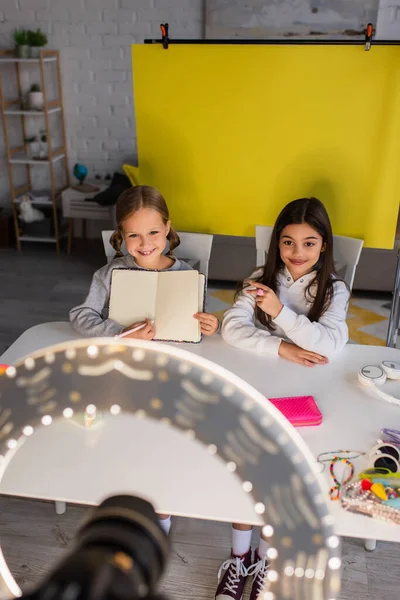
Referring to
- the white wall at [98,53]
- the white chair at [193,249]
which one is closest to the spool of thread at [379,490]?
the white chair at [193,249]

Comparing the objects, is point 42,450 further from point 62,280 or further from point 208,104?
point 62,280

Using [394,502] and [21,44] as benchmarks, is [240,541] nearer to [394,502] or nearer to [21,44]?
[394,502]

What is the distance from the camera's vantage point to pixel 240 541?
1417mm

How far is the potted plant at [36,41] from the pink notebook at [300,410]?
337cm

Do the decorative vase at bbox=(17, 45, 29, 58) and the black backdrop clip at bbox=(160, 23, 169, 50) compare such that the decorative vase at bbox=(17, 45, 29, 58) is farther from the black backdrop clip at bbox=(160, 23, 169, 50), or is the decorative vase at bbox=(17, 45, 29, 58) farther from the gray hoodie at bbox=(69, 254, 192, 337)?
the gray hoodie at bbox=(69, 254, 192, 337)

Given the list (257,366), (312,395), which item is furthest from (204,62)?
(312,395)

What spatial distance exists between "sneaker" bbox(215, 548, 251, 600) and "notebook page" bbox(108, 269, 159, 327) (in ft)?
2.23

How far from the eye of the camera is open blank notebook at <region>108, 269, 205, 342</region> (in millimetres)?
1437

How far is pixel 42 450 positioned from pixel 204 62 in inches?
52.8

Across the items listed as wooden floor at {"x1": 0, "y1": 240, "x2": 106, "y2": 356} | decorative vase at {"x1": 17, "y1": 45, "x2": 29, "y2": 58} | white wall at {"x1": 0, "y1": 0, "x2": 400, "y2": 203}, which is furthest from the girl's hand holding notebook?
decorative vase at {"x1": 17, "y1": 45, "x2": 29, "y2": 58}

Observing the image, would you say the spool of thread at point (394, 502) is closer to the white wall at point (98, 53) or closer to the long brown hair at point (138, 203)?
the long brown hair at point (138, 203)

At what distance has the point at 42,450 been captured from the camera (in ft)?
3.42

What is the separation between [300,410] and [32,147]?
349 centimetres

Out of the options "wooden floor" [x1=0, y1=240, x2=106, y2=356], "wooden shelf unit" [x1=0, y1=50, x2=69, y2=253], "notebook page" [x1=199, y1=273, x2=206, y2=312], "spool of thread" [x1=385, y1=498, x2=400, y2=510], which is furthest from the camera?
"wooden shelf unit" [x1=0, y1=50, x2=69, y2=253]
